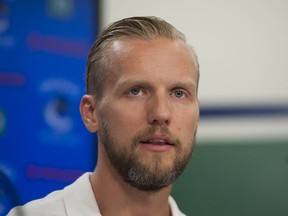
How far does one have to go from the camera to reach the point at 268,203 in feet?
6.49

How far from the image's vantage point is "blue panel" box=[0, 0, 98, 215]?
6.17ft

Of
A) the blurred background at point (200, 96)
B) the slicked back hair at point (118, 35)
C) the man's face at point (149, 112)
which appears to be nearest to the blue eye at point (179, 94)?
the man's face at point (149, 112)

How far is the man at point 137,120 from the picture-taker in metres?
1.07

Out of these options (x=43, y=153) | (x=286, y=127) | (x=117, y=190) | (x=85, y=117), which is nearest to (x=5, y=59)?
(x=43, y=153)

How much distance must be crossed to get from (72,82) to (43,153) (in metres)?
0.29

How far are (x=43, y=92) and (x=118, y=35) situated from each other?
33.1 inches

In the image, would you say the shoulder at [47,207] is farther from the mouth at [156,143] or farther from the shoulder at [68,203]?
the mouth at [156,143]

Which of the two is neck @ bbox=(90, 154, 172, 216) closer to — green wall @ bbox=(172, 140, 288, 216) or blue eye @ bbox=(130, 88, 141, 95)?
blue eye @ bbox=(130, 88, 141, 95)

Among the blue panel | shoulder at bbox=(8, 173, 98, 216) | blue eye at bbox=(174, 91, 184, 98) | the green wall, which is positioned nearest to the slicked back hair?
blue eye at bbox=(174, 91, 184, 98)

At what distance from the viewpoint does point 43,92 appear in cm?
191

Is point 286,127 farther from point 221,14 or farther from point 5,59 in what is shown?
point 5,59

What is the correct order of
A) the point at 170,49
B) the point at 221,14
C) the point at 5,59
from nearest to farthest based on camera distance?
the point at 170,49 → the point at 5,59 → the point at 221,14

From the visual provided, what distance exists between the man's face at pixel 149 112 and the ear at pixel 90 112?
2.2 inches

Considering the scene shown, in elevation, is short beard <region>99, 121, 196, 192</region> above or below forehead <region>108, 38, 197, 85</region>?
below
